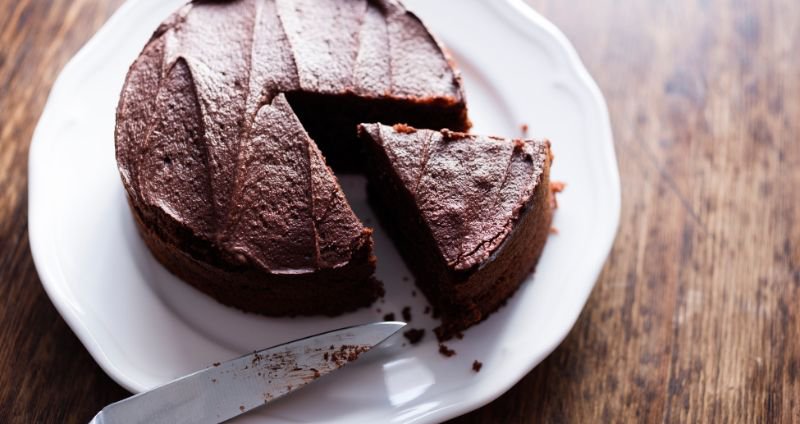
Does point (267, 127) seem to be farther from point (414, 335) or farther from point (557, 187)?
point (557, 187)

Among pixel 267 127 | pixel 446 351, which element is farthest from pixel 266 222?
pixel 446 351

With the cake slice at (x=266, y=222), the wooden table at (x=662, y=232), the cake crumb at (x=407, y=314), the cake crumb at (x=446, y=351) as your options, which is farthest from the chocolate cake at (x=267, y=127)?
the wooden table at (x=662, y=232)

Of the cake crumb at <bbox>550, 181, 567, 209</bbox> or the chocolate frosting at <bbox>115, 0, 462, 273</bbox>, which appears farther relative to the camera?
the cake crumb at <bbox>550, 181, 567, 209</bbox>

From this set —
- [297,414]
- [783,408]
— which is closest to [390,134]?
[297,414]

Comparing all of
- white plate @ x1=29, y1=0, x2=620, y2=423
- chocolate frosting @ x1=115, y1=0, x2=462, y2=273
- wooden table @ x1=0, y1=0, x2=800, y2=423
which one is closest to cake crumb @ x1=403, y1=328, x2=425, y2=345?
white plate @ x1=29, y1=0, x2=620, y2=423

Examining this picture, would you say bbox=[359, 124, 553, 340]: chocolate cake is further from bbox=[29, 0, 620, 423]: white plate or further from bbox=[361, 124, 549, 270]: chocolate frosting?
bbox=[29, 0, 620, 423]: white plate

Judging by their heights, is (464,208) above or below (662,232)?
above
